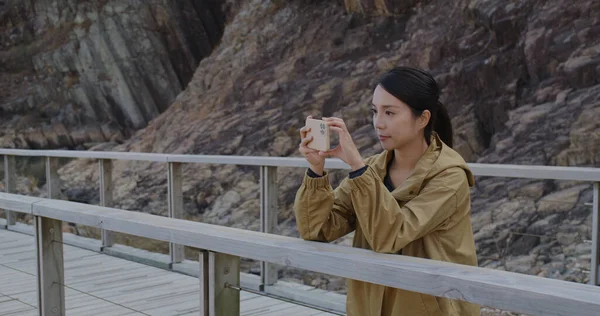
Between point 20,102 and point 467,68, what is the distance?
1447 cm

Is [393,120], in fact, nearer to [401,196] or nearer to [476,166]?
[401,196]

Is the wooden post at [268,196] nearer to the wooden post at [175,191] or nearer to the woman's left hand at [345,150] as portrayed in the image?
the wooden post at [175,191]

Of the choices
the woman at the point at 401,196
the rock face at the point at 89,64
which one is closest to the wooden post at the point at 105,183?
the woman at the point at 401,196

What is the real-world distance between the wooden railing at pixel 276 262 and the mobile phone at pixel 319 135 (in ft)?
0.79

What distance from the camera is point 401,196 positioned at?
6.04 ft

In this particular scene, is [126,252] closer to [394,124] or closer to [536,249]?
[394,124]

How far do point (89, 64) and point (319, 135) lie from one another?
2252 centimetres

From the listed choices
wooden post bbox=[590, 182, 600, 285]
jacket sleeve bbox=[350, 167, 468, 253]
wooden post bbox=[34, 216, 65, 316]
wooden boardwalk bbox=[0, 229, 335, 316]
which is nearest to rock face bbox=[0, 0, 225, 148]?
wooden boardwalk bbox=[0, 229, 335, 316]

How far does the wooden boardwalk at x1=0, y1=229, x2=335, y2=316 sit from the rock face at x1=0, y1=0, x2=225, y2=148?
61.4 ft

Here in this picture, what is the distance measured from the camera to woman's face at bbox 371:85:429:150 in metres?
A: 1.90

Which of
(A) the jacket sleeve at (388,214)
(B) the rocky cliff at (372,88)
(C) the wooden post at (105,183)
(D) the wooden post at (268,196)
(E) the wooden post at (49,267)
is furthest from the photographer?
(B) the rocky cliff at (372,88)

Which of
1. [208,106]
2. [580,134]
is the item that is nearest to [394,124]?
[580,134]

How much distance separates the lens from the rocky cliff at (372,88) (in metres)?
11.3

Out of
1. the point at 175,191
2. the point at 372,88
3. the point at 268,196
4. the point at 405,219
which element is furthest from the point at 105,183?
the point at 372,88
